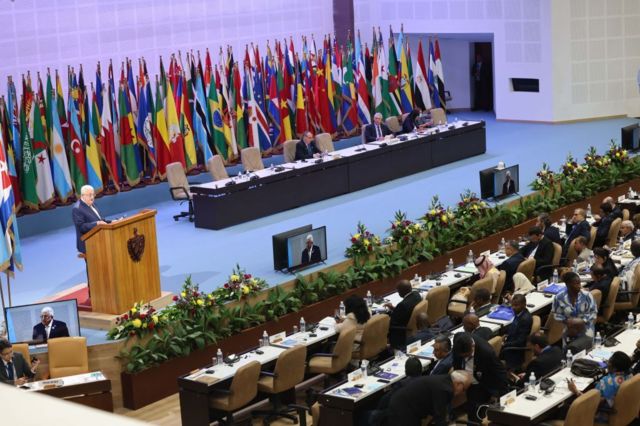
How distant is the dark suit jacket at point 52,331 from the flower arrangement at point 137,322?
1.47ft

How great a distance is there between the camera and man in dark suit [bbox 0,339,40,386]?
8.87 meters

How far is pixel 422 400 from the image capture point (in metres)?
7.32

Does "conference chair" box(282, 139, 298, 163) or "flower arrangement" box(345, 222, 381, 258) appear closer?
"flower arrangement" box(345, 222, 381, 258)

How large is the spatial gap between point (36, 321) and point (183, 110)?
341 inches

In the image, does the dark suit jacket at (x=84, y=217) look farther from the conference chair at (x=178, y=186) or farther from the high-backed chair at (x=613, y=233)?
the high-backed chair at (x=613, y=233)

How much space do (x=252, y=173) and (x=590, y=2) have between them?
1149 cm

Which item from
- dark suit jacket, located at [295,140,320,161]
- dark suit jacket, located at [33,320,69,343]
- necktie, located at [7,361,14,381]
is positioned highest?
dark suit jacket, located at [295,140,320,161]

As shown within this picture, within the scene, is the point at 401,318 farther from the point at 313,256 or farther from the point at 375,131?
the point at 375,131

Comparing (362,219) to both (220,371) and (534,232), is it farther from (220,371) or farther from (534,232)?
(220,371)

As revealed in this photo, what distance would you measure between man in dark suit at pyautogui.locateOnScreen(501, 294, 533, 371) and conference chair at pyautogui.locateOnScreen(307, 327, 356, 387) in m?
1.49

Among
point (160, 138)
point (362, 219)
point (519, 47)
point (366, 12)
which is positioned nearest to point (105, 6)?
point (160, 138)

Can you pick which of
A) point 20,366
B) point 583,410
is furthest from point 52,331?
point 583,410

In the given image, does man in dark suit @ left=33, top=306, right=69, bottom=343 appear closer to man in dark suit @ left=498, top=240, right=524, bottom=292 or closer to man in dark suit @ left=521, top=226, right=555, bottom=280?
man in dark suit @ left=498, top=240, right=524, bottom=292

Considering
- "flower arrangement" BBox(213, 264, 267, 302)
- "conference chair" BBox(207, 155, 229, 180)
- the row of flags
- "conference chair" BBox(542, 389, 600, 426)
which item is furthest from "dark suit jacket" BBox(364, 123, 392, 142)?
"conference chair" BBox(542, 389, 600, 426)
